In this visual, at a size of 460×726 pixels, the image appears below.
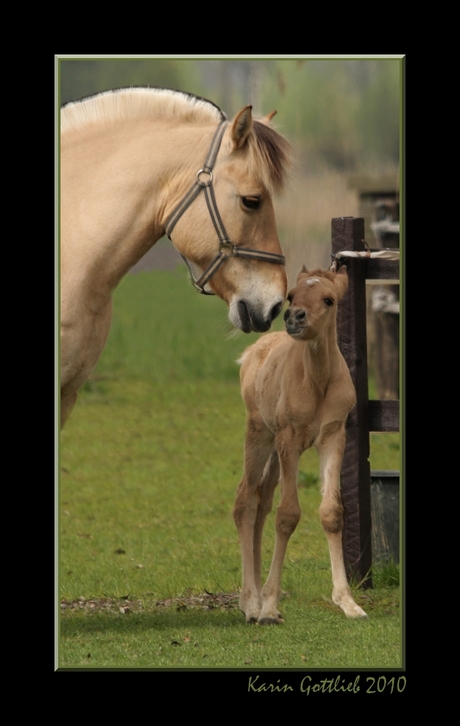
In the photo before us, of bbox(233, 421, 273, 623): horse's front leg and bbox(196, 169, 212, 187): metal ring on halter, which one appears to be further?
bbox(233, 421, 273, 623): horse's front leg

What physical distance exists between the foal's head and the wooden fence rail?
0.75 m

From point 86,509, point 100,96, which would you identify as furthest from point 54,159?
point 86,509

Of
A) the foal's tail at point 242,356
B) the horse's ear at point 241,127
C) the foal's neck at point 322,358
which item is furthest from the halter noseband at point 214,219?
the foal's tail at point 242,356

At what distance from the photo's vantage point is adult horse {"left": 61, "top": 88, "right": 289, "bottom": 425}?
562 cm

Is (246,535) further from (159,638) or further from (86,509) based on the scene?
(86,509)

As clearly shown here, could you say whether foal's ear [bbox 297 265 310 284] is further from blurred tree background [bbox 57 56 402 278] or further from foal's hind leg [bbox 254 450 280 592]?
foal's hind leg [bbox 254 450 280 592]

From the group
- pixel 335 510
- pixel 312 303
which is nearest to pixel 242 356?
pixel 312 303

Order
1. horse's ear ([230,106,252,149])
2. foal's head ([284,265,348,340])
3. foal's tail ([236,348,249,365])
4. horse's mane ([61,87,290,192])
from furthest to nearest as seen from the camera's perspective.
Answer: foal's tail ([236,348,249,365]) → horse's mane ([61,87,290,192]) → foal's head ([284,265,348,340]) → horse's ear ([230,106,252,149])

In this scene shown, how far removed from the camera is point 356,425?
668 centimetres

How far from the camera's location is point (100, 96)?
5898 millimetres

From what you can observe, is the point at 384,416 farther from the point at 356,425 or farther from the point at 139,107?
the point at 139,107

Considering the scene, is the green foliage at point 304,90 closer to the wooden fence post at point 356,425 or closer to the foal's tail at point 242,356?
the wooden fence post at point 356,425

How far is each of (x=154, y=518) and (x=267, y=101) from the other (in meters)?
3.77

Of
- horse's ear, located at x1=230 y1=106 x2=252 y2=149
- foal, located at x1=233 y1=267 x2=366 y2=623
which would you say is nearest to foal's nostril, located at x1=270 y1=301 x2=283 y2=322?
foal, located at x1=233 y1=267 x2=366 y2=623
